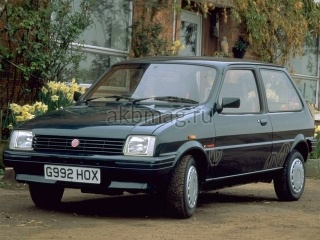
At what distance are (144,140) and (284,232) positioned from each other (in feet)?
4.69

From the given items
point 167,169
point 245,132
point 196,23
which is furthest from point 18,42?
point 196,23

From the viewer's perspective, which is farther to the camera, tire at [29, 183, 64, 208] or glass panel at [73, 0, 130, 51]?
glass panel at [73, 0, 130, 51]

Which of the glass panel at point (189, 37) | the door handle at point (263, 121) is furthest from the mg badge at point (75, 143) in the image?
the glass panel at point (189, 37)

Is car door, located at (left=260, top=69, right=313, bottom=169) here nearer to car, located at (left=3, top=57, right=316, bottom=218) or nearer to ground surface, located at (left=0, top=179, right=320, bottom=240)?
→ car, located at (left=3, top=57, right=316, bottom=218)

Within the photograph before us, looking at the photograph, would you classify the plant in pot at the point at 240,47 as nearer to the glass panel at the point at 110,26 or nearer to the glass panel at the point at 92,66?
the glass panel at the point at 110,26

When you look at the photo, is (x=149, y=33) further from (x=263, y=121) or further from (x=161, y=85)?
(x=161, y=85)

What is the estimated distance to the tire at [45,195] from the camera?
877cm

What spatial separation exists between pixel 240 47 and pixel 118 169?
1136 centimetres

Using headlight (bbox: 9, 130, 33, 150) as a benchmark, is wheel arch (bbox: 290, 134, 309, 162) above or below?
below

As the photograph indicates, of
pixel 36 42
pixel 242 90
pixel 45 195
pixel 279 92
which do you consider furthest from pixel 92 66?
pixel 45 195

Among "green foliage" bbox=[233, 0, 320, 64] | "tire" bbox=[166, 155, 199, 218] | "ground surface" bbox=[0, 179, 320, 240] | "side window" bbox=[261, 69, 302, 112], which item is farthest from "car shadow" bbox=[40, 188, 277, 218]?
"green foliage" bbox=[233, 0, 320, 64]

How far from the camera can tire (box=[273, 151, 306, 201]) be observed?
10156 millimetres

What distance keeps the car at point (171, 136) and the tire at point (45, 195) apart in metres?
0.01

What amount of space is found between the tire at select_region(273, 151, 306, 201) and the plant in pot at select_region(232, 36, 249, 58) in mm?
8583
